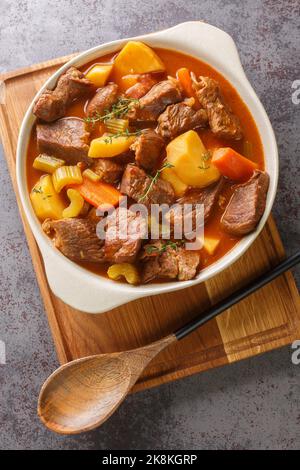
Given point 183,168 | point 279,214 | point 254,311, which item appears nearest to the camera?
Answer: point 183,168

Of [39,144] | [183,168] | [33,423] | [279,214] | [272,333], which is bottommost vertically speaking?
[33,423]

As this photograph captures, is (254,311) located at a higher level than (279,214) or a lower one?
lower

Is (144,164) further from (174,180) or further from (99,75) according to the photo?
(99,75)

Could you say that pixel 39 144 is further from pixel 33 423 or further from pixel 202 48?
pixel 33 423

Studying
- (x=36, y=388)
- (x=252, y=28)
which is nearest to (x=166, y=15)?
(x=252, y=28)

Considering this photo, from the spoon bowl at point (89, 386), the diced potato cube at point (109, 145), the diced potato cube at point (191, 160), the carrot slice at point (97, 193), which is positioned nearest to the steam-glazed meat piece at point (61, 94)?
the diced potato cube at point (109, 145)

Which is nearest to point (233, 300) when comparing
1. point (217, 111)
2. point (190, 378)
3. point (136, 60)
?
point (190, 378)
